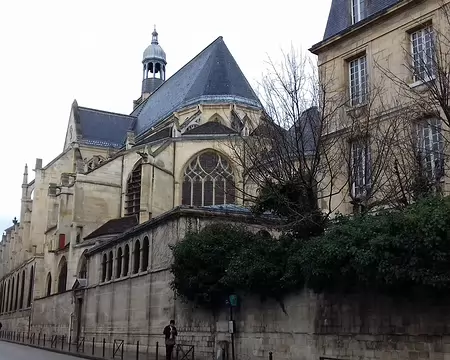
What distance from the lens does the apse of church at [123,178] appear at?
1367 inches

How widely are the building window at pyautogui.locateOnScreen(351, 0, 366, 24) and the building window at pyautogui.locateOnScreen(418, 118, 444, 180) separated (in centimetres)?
508

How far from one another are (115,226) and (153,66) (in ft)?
132

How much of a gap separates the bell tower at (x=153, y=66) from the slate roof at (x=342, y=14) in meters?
54.2

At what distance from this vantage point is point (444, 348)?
30.7ft

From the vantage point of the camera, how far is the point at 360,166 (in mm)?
14328

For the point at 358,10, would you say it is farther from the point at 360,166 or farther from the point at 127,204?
the point at 127,204

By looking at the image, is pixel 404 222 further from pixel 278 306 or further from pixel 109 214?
pixel 109 214

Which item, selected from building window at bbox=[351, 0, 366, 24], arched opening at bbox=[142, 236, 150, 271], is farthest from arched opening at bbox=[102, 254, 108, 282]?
building window at bbox=[351, 0, 366, 24]

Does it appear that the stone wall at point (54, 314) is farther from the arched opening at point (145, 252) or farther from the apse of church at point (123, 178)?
the arched opening at point (145, 252)

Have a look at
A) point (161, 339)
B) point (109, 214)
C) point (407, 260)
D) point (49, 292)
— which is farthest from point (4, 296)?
point (407, 260)

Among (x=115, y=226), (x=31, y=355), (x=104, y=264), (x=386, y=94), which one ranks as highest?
(x=386, y=94)

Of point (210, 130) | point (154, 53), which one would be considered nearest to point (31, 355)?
point (210, 130)

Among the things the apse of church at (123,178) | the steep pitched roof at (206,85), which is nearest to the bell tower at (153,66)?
the apse of church at (123,178)

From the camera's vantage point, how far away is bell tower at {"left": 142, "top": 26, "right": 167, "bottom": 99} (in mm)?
71375
